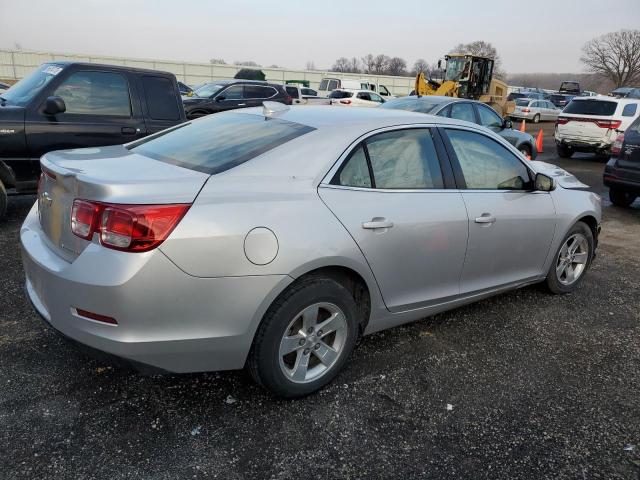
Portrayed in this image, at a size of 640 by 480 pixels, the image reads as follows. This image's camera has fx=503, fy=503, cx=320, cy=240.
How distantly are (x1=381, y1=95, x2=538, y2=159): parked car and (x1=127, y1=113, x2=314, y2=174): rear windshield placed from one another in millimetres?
5510

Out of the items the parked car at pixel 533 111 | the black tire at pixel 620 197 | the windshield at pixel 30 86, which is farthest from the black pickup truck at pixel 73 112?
the parked car at pixel 533 111

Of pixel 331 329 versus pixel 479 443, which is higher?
pixel 331 329

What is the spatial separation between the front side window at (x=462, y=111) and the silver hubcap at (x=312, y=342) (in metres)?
6.89

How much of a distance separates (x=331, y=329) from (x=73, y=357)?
1.63m

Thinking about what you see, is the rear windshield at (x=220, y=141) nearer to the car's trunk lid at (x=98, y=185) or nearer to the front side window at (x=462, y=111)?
the car's trunk lid at (x=98, y=185)

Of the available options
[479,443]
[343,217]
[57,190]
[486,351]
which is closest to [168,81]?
[57,190]

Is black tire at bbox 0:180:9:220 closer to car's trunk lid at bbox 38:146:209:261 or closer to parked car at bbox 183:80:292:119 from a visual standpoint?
car's trunk lid at bbox 38:146:209:261

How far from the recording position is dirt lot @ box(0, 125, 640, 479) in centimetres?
235

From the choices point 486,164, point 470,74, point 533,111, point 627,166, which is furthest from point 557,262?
point 533,111

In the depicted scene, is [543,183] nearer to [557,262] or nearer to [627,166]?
[557,262]

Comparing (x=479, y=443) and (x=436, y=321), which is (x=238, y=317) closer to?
(x=479, y=443)

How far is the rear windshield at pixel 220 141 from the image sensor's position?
2768mm

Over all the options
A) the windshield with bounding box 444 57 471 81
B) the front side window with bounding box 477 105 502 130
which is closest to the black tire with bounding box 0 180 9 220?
the front side window with bounding box 477 105 502 130

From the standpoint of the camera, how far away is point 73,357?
311 centimetres
